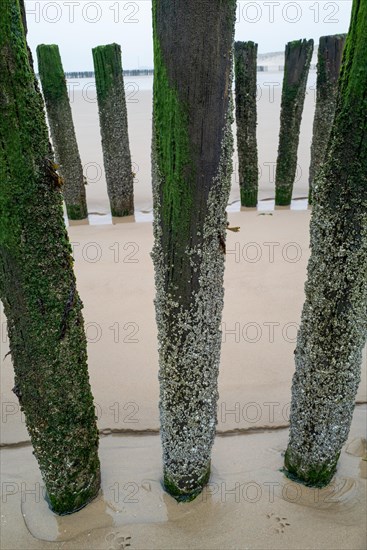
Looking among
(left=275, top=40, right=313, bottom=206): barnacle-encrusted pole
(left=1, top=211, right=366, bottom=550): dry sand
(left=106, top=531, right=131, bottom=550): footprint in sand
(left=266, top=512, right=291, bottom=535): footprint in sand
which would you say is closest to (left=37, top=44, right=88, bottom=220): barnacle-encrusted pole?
(left=1, top=211, right=366, bottom=550): dry sand

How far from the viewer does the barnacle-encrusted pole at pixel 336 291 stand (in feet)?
6.40

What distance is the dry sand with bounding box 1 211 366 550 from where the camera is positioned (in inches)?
97.0

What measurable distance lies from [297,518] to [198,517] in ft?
1.67

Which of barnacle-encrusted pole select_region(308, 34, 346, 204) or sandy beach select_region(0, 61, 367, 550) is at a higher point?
barnacle-encrusted pole select_region(308, 34, 346, 204)

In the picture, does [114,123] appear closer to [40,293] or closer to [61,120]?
[61,120]

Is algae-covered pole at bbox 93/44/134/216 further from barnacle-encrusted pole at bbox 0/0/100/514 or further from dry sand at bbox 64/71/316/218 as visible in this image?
barnacle-encrusted pole at bbox 0/0/100/514

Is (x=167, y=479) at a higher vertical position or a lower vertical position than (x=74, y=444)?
lower

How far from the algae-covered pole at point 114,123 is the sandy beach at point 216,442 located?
1.17 m

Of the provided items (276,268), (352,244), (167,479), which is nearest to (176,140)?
(352,244)

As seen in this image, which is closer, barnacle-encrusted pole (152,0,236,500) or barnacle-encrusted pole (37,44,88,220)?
barnacle-encrusted pole (152,0,236,500)

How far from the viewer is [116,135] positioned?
658 centimetres

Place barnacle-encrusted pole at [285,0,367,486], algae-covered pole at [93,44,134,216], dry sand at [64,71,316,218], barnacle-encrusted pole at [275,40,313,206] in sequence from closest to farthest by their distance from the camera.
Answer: barnacle-encrusted pole at [285,0,367,486] < algae-covered pole at [93,44,134,216] < barnacle-encrusted pole at [275,40,313,206] < dry sand at [64,71,316,218]

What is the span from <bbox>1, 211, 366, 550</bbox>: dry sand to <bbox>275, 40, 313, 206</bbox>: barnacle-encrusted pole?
2247 mm

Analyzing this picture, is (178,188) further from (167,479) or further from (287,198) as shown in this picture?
(287,198)
